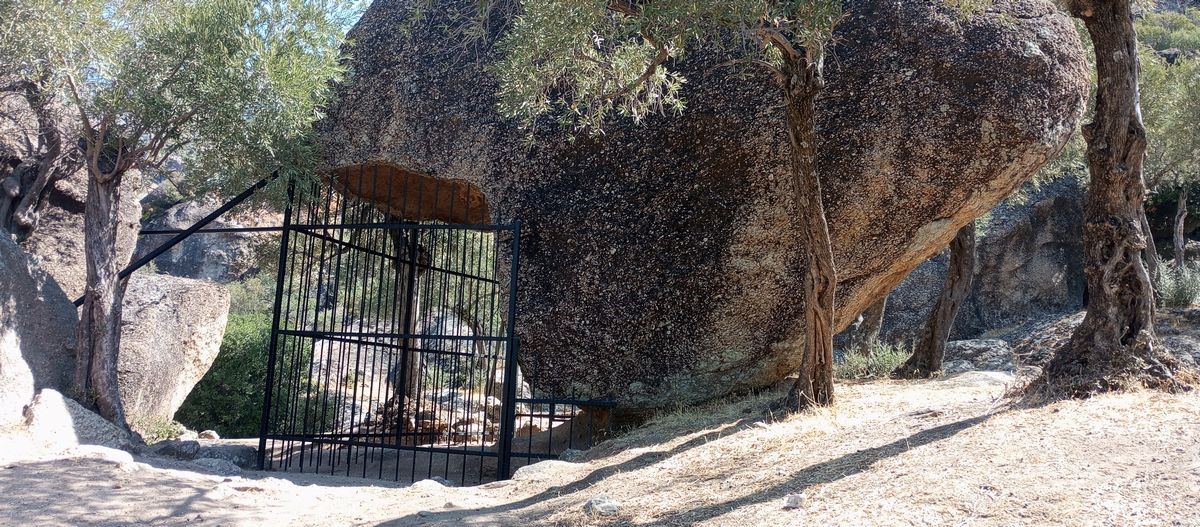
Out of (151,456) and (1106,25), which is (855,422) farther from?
(151,456)

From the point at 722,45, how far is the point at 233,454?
6.46 metres

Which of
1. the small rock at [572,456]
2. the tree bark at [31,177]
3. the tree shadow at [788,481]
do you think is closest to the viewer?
the tree shadow at [788,481]

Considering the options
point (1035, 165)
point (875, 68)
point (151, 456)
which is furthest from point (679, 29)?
point (151, 456)

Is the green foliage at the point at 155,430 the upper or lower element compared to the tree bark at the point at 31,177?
lower

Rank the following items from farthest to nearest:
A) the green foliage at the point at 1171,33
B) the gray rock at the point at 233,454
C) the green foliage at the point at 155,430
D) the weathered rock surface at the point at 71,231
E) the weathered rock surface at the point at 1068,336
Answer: the green foliage at the point at 1171,33 → the weathered rock surface at the point at 1068,336 → the weathered rock surface at the point at 71,231 → the green foliage at the point at 155,430 → the gray rock at the point at 233,454

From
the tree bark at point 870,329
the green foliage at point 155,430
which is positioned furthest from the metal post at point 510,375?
the tree bark at point 870,329

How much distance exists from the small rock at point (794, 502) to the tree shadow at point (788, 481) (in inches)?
5.7

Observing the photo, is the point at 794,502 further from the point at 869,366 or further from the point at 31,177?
the point at 31,177

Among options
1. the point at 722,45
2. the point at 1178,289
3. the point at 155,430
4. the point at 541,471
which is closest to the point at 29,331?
the point at 155,430

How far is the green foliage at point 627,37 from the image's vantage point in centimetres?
470

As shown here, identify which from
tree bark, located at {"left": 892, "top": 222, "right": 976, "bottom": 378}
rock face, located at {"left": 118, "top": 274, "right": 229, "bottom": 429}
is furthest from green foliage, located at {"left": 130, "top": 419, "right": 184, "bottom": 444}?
tree bark, located at {"left": 892, "top": 222, "right": 976, "bottom": 378}

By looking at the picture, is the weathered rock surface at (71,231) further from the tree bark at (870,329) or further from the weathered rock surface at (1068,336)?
the weathered rock surface at (1068,336)

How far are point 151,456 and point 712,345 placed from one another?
197 inches

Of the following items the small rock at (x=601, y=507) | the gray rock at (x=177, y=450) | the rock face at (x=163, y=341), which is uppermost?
the rock face at (x=163, y=341)
